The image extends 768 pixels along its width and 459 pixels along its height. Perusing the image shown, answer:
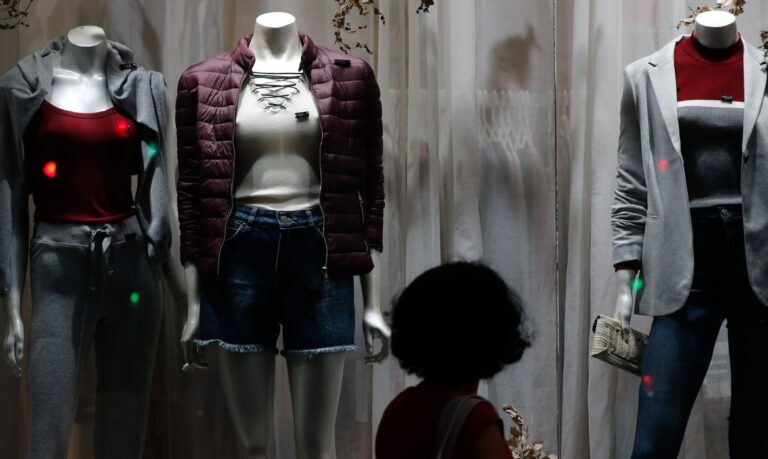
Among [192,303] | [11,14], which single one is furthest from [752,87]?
[11,14]

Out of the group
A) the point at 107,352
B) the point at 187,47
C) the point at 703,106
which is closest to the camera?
the point at 703,106

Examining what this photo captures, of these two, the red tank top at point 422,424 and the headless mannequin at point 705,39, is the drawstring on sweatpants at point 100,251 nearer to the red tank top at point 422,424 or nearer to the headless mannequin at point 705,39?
the red tank top at point 422,424

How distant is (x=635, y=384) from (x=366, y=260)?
1.22m

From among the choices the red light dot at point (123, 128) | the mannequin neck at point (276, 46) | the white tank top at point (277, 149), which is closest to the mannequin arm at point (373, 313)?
the white tank top at point (277, 149)

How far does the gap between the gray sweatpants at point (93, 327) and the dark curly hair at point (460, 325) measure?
4.27 feet

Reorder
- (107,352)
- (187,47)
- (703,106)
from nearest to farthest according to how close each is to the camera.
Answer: (703,106) < (107,352) < (187,47)

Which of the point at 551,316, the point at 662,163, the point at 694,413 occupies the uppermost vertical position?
the point at 662,163

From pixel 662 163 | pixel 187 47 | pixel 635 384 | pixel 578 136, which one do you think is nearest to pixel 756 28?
pixel 578 136

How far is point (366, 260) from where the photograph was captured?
2945 millimetres

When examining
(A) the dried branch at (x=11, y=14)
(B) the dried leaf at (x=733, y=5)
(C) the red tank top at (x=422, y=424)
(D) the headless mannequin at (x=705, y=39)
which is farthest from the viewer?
(A) the dried branch at (x=11, y=14)

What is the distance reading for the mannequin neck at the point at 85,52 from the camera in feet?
10.2

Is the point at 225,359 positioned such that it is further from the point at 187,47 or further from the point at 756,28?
the point at 756,28

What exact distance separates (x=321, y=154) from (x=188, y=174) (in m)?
0.39

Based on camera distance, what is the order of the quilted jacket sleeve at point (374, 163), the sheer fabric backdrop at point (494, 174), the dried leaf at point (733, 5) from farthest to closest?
the sheer fabric backdrop at point (494, 174), the dried leaf at point (733, 5), the quilted jacket sleeve at point (374, 163)
